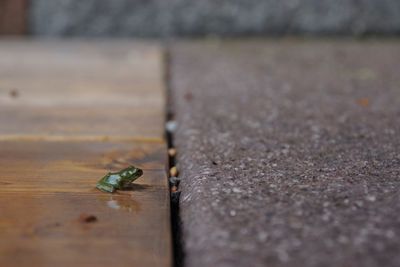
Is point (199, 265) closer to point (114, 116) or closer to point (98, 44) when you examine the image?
point (114, 116)

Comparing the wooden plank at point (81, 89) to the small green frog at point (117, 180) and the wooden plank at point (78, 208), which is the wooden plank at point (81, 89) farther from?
the small green frog at point (117, 180)

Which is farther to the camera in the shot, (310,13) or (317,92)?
(310,13)

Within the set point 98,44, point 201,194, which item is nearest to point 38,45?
point 98,44

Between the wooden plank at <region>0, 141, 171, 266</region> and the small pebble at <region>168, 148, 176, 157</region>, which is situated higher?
the wooden plank at <region>0, 141, 171, 266</region>

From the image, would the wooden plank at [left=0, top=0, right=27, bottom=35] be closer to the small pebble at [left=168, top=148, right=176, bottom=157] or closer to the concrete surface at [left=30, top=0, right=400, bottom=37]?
the concrete surface at [left=30, top=0, right=400, bottom=37]

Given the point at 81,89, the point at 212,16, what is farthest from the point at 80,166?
the point at 212,16

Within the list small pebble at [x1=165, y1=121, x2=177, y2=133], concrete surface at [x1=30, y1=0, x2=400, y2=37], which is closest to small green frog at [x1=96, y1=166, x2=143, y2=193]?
small pebble at [x1=165, y1=121, x2=177, y2=133]

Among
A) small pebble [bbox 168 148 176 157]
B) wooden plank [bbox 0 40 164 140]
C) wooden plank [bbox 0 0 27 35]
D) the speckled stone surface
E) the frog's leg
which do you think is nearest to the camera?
the speckled stone surface

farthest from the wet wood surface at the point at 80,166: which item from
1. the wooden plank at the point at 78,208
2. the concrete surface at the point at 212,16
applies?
the concrete surface at the point at 212,16
